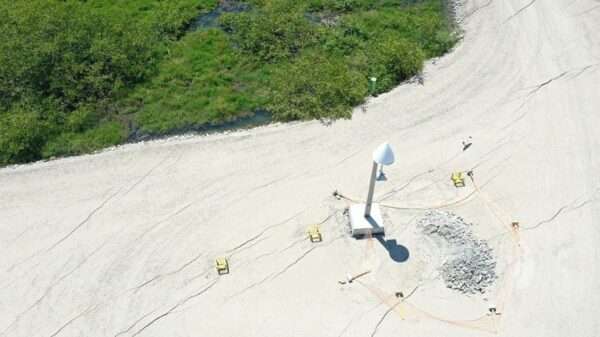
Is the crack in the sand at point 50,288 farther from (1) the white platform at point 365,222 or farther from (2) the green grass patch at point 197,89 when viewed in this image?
(1) the white platform at point 365,222

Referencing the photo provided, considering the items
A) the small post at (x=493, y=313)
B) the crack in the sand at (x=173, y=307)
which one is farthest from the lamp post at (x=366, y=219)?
the crack in the sand at (x=173, y=307)

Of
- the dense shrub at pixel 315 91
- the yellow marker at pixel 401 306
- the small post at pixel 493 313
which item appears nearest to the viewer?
the small post at pixel 493 313

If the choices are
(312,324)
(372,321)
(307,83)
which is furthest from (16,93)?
(372,321)

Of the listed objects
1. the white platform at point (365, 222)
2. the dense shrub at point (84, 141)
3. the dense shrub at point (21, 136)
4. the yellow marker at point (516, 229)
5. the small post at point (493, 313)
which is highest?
the dense shrub at point (21, 136)

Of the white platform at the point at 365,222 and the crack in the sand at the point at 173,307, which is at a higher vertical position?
the white platform at the point at 365,222

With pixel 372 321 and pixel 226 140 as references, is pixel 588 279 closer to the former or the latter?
pixel 372 321

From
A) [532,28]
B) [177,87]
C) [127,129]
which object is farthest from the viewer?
[532,28]

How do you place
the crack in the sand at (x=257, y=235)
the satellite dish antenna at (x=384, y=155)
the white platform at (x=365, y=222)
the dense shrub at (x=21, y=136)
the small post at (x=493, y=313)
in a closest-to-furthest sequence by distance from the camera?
the satellite dish antenna at (x=384, y=155) < the small post at (x=493, y=313) < the crack in the sand at (x=257, y=235) < the white platform at (x=365, y=222) < the dense shrub at (x=21, y=136)
